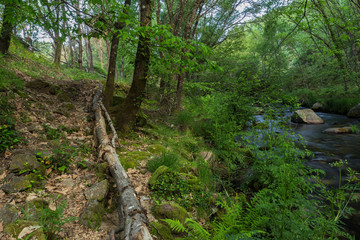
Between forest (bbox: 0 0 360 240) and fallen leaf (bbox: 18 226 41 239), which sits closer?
fallen leaf (bbox: 18 226 41 239)

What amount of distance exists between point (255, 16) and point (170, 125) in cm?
1205

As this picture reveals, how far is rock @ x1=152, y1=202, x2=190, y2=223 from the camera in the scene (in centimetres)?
267

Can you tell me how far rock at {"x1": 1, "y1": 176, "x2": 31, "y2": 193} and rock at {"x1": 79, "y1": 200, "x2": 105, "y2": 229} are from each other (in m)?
0.96

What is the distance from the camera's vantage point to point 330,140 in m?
8.73

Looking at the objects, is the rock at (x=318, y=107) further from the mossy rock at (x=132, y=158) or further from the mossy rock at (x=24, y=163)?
the mossy rock at (x=24, y=163)

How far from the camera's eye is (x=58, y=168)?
10.3 feet

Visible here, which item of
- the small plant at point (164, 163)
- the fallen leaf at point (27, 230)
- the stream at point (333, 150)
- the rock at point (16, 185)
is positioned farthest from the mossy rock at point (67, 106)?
the stream at point (333, 150)

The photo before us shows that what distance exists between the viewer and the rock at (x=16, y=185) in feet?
7.88

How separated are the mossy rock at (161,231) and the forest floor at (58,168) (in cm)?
47

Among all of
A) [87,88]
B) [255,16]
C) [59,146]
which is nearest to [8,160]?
[59,146]

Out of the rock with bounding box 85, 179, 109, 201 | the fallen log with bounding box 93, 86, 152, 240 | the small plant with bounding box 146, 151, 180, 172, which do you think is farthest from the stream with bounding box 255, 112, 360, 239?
the rock with bounding box 85, 179, 109, 201

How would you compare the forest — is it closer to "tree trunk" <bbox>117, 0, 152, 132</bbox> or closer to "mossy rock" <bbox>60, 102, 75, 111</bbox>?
"tree trunk" <bbox>117, 0, 152, 132</bbox>

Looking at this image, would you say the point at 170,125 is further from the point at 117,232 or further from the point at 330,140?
the point at 330,140

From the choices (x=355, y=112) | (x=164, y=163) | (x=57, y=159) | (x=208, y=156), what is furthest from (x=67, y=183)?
(x=355, y=112)
